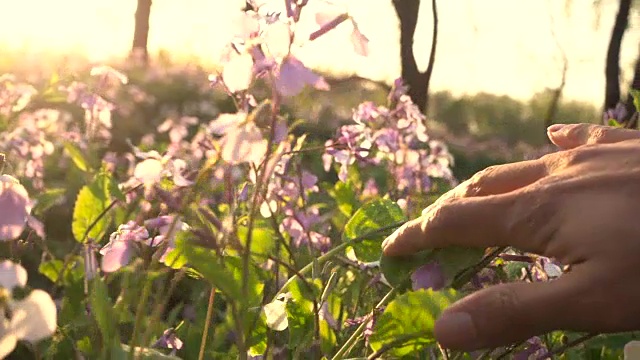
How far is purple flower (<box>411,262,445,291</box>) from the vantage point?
3.39 feet

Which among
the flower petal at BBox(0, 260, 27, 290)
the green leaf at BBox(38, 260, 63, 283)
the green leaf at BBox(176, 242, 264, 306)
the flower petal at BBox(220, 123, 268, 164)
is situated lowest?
the green leaf at BBox(38, 260, 63, 283)

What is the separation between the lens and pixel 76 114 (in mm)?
6949

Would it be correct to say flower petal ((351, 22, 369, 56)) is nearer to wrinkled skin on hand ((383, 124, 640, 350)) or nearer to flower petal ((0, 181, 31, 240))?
wrinkled skin on hand ((383, 124, 640, 350))

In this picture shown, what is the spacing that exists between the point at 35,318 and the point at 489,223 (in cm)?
51

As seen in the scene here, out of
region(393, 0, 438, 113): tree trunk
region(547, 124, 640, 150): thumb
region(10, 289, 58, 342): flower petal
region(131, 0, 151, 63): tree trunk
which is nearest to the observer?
region(10, 289, 58, 342): flower petal

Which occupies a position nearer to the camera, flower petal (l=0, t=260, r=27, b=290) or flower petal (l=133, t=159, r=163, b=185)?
flower petal (l=0, t=260, r=27, b=290)

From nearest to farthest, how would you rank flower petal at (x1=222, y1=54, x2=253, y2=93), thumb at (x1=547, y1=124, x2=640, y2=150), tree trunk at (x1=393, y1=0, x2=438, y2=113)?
flower petal at (x1=222, y1=54, x2=253, y2=93)
thumb at (x1=547, y1=124, x2=640, y2=150)
tree trunk at (x1=393, y1=0, x2=438, y2=113)

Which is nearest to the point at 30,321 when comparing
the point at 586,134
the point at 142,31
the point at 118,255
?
the point at 118,255

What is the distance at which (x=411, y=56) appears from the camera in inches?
299

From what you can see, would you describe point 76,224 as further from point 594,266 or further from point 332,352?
point 594,266

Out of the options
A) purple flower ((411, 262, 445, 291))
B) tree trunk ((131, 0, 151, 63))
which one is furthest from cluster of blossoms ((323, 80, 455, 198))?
tree trunk ((131, 0, 151, 63))

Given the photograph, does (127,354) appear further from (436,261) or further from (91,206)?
(91,206)

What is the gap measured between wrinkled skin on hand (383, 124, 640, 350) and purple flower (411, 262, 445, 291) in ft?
0.15

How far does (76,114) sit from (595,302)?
6.53 meters
